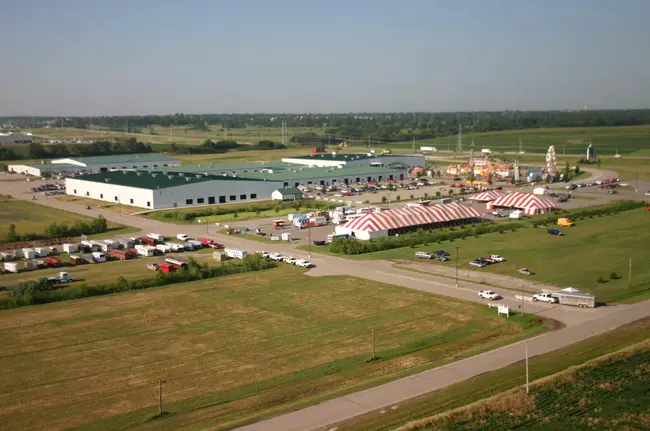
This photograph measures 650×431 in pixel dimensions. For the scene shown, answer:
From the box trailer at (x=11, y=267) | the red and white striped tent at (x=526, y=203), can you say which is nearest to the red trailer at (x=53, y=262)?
the box trailer at (x=11, y=267)

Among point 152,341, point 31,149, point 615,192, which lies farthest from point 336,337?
point 31,149

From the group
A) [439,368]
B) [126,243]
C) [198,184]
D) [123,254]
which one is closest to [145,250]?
[123,254]

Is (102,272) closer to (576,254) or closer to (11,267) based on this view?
(11,267)

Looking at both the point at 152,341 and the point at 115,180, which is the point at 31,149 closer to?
the point at 115,180

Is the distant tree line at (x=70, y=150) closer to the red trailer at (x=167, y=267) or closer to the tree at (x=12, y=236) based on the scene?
the tree at (x=12, y=236)

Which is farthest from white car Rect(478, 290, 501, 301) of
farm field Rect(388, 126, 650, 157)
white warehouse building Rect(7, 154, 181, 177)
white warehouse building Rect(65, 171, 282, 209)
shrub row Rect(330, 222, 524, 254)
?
farm field Rect(388, 126, 650, 157)

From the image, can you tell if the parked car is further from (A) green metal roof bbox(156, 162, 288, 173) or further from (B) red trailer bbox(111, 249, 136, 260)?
(A) green metal roof bbox(156, 162, 288, 173)
